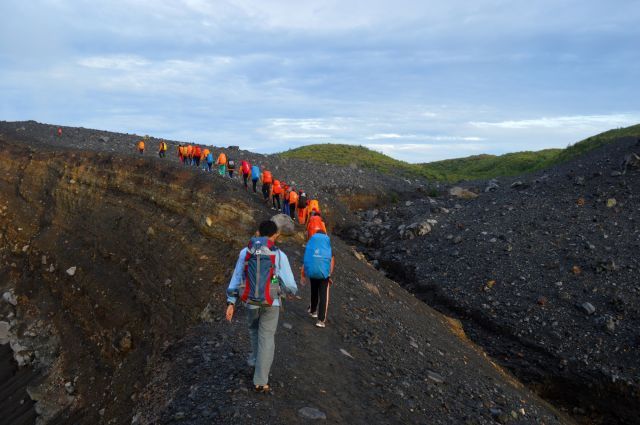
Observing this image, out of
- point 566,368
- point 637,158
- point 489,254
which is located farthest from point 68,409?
point 637,158

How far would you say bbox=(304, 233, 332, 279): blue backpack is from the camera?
9.15 m

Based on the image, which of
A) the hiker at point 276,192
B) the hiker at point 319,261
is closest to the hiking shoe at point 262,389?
the hiker at point 319,261

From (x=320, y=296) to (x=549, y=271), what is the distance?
46.5ft

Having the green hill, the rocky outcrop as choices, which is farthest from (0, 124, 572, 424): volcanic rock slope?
the green hill

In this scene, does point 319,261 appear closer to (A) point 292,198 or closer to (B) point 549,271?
(A) point 292,198

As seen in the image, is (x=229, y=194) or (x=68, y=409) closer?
(x=68, y=409)

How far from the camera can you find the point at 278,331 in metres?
9.34

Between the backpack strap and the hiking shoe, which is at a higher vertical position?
the backpack strap

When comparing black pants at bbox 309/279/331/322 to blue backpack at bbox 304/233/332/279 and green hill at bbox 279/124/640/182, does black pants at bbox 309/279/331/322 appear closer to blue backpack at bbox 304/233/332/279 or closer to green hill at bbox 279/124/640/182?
blue backpack at bbox 304/233/332/279

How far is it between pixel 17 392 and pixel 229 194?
906 centimetres

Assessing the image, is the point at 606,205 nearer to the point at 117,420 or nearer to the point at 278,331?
the point at 278,331

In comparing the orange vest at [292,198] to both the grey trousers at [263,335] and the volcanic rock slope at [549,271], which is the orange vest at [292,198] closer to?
the volcanic rock slope at [549,271]

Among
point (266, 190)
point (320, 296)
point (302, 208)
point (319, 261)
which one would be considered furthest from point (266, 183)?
point (319, 261)

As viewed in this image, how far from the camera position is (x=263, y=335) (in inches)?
253
